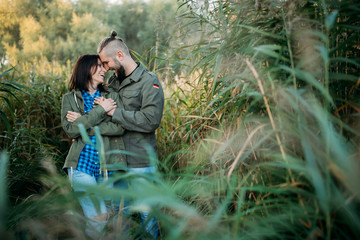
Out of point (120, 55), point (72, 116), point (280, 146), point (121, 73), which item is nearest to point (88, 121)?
point (72, 116)

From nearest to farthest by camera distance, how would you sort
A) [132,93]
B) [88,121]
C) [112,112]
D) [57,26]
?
[88,121]
[112,112]
[132,93]
[57,26]

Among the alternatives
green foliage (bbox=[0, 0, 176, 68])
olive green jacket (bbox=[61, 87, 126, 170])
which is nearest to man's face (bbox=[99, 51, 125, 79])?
olive green jacket (bbox=[61, 87, 126, 170])

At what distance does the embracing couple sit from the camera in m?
2.19

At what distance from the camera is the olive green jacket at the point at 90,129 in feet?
7.13

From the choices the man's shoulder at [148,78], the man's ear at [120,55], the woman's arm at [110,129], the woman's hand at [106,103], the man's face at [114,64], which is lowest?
the woman's arm at [110,129]

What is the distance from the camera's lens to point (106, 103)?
2.28 m

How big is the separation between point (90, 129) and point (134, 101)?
47 centimetres

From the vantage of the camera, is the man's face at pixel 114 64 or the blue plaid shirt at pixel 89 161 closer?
the blue plaid shirt at pixel 89 161

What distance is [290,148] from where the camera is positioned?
1.29 m

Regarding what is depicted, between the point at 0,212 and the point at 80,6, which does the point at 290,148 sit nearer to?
the point at 0,212

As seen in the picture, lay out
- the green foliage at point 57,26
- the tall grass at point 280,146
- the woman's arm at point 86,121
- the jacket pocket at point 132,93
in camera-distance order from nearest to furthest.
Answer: the tall grass at point 280,146 → the woman's arm at point 86,121 → the jacket pocket at point 132,93 → the green foliage at point 57,26

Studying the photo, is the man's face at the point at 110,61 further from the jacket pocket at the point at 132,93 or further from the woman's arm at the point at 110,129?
the woman's arm at the point at 110,129

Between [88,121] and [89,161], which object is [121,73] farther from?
[89,161]

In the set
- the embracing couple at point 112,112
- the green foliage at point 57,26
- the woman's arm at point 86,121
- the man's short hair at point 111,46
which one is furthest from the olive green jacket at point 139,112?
the green foliage at point 57,26
